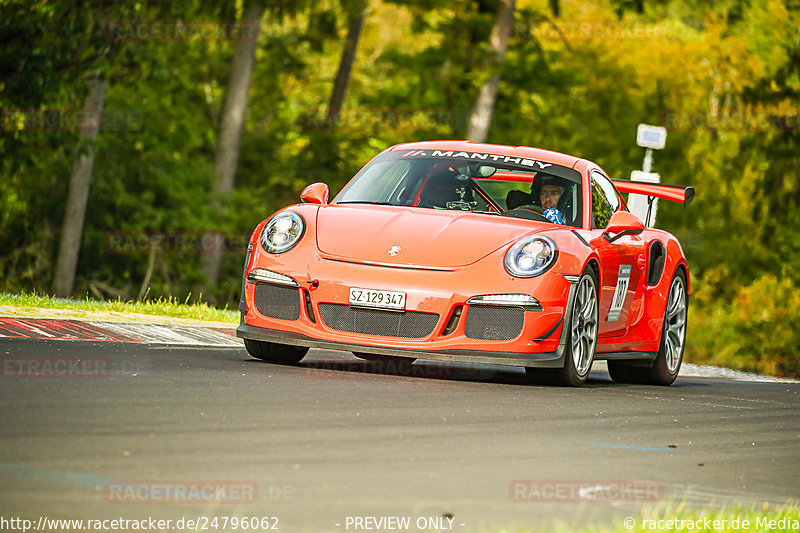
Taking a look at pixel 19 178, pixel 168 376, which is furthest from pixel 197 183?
pixel 168 376

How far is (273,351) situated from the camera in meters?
10.3

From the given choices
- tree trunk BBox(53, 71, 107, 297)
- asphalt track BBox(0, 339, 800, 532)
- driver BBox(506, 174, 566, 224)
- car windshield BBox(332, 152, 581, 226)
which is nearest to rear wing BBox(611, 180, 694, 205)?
car windshield BBox(332, 152, 581, 226)

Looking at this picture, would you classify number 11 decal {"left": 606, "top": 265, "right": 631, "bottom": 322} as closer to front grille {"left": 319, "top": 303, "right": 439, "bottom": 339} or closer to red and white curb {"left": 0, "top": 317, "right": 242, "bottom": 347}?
front grille {"left": 319, "top": 303, "right": 439, "bottom": 339}

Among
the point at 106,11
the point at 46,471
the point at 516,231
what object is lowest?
the point at 46,471

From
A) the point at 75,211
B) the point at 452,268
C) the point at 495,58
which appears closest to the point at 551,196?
the point at 452,268

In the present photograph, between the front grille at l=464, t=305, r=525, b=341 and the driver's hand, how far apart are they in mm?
1487

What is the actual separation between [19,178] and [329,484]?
94.8ft

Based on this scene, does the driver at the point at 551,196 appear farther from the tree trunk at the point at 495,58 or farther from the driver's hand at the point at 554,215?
the tree trunk at the point at 495,58

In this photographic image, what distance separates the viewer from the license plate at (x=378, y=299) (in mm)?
9352

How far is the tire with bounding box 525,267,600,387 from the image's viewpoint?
9.86 meters

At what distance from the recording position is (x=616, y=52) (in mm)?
52031

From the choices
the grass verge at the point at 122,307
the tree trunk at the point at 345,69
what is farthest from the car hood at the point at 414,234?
the tree trunk at the point at 345,69

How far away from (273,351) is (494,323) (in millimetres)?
1731

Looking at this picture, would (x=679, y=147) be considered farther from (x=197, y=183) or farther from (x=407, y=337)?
(x=407, y=337)
